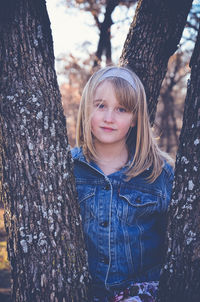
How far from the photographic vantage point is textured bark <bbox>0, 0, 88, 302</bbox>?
161 centimetres

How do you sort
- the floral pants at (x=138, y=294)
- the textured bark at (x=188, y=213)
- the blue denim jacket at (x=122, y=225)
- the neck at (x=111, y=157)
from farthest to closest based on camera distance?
the neck at (x=111, y=157), the blue denim jacket at (x=122, y=225), the floral pants at (x=138, y=294), the textured bark at (x=188, y=213)

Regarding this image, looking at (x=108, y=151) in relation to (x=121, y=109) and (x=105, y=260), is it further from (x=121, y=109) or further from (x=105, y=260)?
(x=105, y=260)

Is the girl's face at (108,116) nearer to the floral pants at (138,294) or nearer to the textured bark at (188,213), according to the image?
the textured bark at (188,213)

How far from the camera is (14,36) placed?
5.24 feet

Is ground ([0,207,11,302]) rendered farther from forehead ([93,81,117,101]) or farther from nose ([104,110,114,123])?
forehead ([93,81,117,101])

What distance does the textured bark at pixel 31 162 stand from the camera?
161 cm

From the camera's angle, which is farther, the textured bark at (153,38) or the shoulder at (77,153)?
the shoulder at (77,153)

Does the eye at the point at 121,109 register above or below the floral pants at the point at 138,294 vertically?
above

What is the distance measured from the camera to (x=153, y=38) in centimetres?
245

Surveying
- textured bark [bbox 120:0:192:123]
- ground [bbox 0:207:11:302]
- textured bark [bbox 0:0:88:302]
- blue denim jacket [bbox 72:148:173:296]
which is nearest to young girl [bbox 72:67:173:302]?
blue denim jacket [bbox 72:148:173:296]

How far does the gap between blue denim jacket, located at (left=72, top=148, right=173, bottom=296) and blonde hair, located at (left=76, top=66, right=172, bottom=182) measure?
4.1 inches

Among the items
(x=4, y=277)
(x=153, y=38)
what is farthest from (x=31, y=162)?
(x=4, y=277)

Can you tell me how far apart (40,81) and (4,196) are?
74 centimetres

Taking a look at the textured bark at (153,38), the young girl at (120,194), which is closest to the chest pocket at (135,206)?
the young girl at (120,194)
